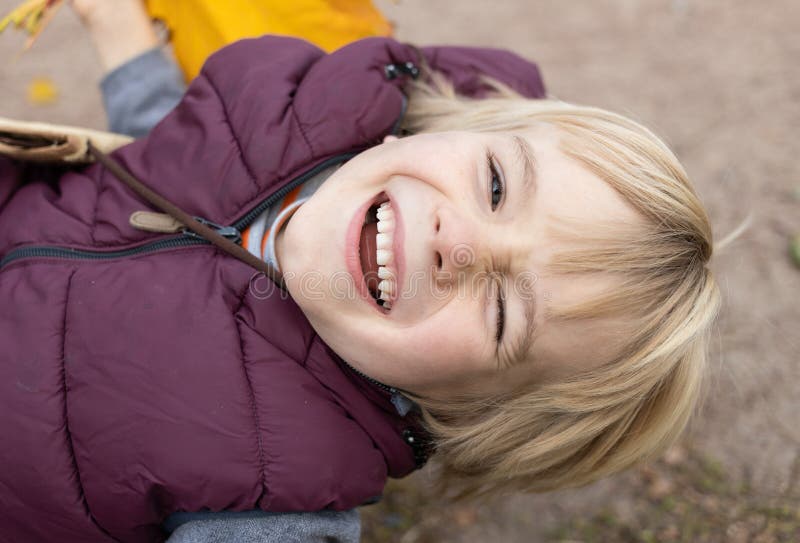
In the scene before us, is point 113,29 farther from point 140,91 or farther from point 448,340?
point 448,340

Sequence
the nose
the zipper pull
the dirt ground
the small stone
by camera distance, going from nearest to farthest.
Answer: the nose < the zipper pull < the dirt ground < the small stone

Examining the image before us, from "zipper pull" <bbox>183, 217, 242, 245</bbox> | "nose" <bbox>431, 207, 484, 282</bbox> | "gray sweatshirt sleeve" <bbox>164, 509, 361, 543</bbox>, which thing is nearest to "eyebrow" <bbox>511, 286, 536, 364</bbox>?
"nose" <bbox>431, 207, 484, 282</bbox>

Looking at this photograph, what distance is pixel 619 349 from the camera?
58.9 inches

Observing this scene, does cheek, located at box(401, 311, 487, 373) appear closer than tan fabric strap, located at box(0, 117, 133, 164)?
Yes

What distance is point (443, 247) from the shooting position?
137cm

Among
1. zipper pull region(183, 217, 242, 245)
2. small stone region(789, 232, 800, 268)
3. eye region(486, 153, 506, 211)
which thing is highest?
eye region(486, 153, 506, 211)

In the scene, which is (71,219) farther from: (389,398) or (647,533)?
(647,533)

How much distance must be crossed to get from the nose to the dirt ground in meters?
1.15

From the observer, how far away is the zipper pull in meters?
1.63

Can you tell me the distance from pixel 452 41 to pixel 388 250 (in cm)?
201

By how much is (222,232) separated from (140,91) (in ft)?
2.21

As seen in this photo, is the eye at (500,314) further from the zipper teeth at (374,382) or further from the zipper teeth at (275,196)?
the zipper teeth at (275,196)

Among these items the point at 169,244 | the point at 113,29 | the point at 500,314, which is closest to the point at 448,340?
the point at 500,314

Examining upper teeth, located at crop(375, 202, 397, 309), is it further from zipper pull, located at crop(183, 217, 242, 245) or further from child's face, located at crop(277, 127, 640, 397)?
zipper pull, located at crop(183, 217, 242, 245)
